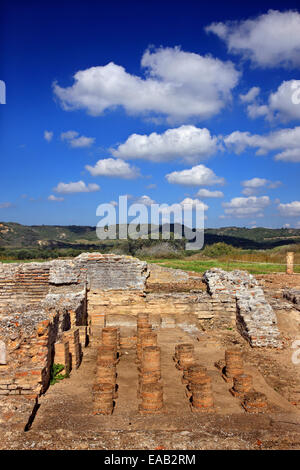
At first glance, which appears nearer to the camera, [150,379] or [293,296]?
[150,379]

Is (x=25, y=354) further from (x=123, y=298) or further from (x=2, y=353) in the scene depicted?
(x=123, y=298)

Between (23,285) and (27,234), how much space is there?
60.0m

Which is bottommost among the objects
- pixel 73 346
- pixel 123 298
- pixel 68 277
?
pixel 73 346

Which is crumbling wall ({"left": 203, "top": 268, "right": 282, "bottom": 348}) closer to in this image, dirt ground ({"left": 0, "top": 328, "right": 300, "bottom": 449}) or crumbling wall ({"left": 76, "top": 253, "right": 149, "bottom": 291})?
dirt ground ({"left": 0, "top": 328, "right": 300, "bottom": 449})

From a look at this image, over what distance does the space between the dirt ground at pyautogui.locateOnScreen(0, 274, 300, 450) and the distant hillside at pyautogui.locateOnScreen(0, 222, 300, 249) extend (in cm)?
3481

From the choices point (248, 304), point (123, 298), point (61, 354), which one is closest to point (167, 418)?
point (61, 354)

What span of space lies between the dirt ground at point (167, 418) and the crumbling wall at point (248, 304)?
101 cm

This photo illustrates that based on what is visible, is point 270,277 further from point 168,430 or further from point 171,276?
point 168,430

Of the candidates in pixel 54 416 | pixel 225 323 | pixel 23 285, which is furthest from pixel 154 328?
pixel 54 416

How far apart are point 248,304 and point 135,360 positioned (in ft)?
13.1

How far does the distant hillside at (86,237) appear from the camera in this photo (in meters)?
58.7

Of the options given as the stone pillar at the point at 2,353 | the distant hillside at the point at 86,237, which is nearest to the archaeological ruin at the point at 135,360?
the stone pillar at the point at 2,353

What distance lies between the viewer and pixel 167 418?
16.9 ft

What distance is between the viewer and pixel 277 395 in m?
6.42
